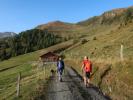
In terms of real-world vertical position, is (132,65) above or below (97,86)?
above

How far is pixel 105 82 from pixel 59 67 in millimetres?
7021

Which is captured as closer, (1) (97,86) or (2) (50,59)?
(1) (97,86)

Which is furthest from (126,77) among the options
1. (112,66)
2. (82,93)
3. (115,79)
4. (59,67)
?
(59,67)

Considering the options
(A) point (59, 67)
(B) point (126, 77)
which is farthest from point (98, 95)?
(A) point (59, 67)

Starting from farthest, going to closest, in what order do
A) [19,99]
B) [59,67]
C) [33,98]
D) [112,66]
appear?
1. [59,67]
2. [112,66]
3. [19,99]
4. [33,98]

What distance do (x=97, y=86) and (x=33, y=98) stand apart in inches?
254

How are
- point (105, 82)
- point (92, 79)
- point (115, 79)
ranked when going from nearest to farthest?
point (115, 79) < point (105, 82) < point (92, 79)

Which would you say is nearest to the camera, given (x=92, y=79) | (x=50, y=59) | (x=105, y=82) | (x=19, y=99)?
(x=19, y=99)

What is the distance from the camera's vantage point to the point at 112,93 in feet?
60.3

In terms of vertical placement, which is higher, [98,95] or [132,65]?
[132,65]

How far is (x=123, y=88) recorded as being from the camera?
18.0 meters

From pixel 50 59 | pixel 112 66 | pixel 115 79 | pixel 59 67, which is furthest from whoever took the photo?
pixel 50 59

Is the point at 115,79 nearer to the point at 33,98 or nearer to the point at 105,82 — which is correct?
the point at 105,82

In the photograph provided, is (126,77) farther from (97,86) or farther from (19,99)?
(19,99)
